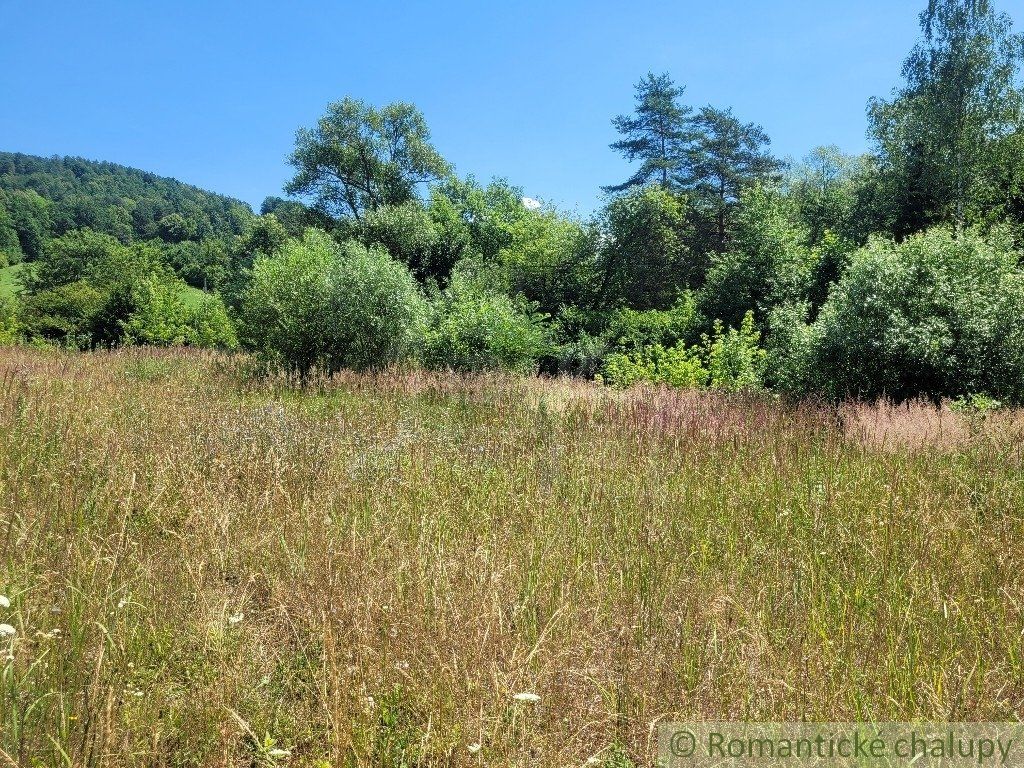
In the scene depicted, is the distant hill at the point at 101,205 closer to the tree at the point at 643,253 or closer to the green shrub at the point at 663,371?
the tree at the point at 643,253

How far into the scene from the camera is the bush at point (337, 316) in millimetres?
13641

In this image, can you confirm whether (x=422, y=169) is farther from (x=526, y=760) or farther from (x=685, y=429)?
(x=526, y=760)

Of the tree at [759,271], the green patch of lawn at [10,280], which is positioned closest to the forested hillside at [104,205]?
the green patch of lawn at [10,280]

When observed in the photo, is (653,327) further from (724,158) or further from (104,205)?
(104,205)

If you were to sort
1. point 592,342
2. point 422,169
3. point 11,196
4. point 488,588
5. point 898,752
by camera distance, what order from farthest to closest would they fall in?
1. point 11,196
2. point 422,169
3. point 592,342
4. point 488,588
5. point 898,752

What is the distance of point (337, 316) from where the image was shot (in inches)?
537

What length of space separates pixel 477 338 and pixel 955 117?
1773 cm

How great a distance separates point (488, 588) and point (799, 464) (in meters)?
3.64

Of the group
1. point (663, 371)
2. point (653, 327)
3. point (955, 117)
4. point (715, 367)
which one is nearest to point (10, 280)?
point (653, 327)

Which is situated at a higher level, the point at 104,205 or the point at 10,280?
the point at 104,205

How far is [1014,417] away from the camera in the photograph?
7059 mm

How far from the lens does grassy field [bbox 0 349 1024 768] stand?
6.59ft

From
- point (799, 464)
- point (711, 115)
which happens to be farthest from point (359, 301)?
point (711, 115)

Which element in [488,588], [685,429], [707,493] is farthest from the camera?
[685,429]
